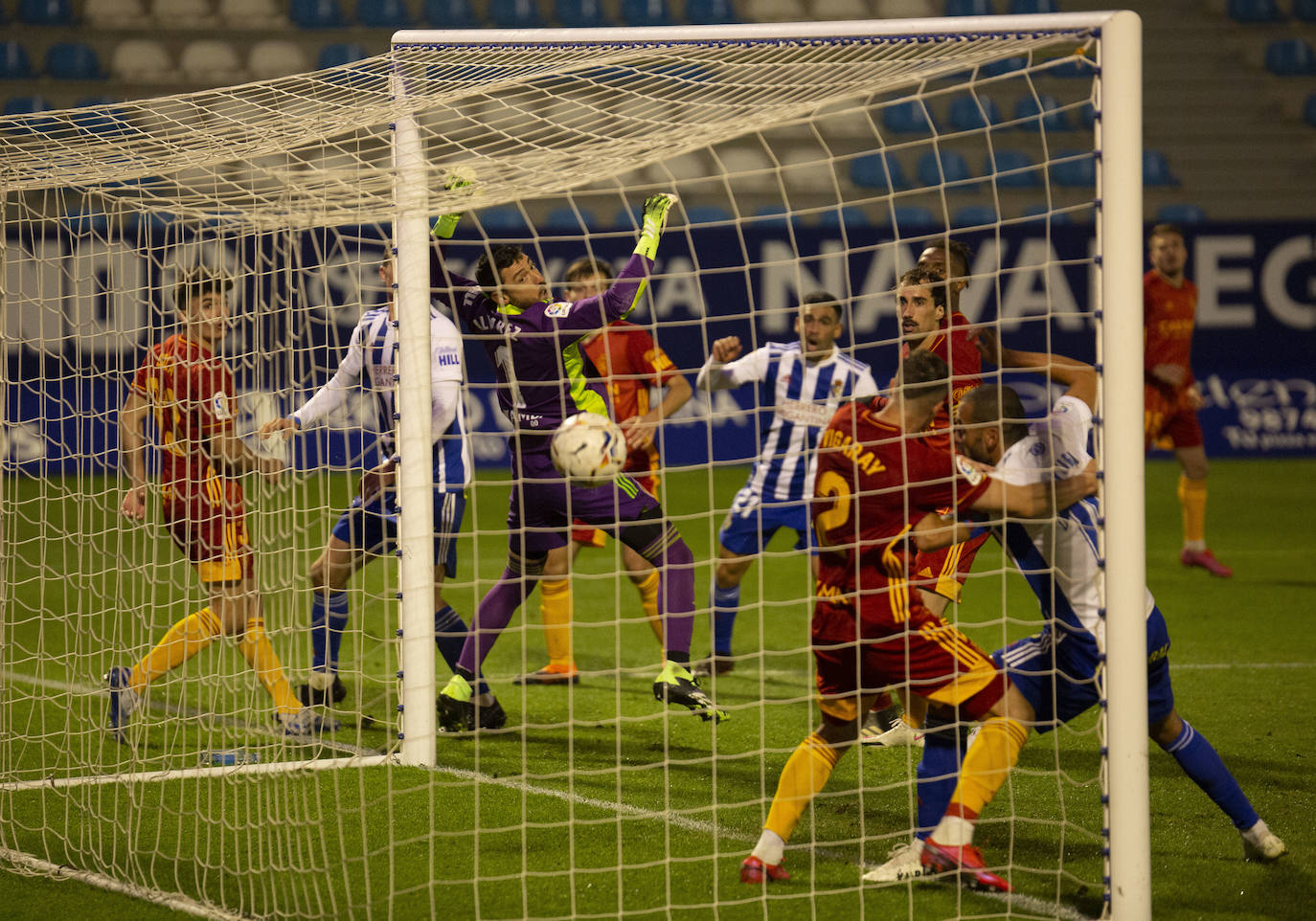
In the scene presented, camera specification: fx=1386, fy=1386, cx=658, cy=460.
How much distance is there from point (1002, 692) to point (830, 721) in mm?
476

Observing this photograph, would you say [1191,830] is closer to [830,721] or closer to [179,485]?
[830,721]

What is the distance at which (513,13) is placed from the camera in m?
18.4

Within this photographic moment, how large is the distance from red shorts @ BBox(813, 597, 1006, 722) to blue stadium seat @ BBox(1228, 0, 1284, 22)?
17875 millimetres

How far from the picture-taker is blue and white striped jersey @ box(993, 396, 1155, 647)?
3.80 metres

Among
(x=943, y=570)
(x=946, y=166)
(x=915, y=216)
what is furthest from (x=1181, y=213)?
(x=943, y=570)

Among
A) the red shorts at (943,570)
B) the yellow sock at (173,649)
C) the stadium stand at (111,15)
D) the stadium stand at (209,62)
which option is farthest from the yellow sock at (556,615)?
the stadium stand at (111,15)

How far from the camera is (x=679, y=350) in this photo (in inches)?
556

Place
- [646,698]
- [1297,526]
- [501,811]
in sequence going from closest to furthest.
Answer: [501,811] → [646,698] → [1297,526]

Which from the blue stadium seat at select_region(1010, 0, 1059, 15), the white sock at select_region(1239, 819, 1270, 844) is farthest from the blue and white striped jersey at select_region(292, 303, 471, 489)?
the blue stadium seat at select_region(1010, 0, 1059, 15)

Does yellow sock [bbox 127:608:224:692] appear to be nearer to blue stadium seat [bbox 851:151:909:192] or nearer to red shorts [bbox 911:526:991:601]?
red shorts [bbox 911:526:991:601]

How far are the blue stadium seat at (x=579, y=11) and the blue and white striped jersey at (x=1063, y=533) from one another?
51.6 ft

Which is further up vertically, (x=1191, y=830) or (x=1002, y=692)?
(x=1002, y=692)

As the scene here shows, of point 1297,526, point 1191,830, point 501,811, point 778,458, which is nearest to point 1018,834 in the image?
point 1191,830

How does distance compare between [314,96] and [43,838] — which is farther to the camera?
[314,96]
